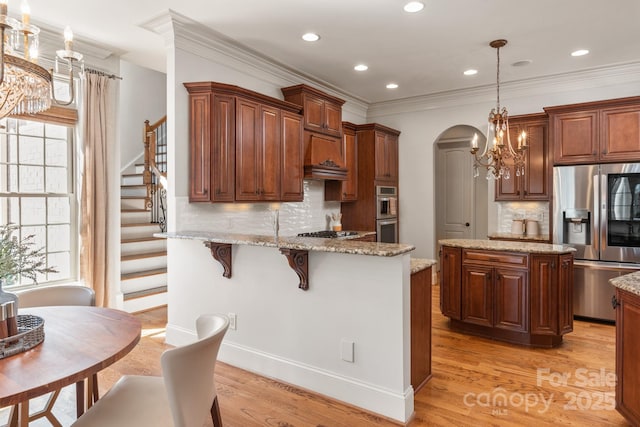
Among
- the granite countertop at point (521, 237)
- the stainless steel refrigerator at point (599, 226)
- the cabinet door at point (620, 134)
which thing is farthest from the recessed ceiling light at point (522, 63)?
the granite countertop at point (521, 237)

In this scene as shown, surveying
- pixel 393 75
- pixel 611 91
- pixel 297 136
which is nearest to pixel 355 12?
pixel 297 136

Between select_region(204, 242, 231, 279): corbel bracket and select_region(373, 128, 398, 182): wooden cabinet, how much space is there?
130 inches

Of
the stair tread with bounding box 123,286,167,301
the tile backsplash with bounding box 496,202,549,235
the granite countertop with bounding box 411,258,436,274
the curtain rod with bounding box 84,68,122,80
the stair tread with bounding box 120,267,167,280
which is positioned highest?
the curtain rod with bounding box 84,68,122,80

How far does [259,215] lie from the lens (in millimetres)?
4500

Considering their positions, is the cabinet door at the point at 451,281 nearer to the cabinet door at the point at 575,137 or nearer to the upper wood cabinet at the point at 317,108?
the cabinet door at the point at 575,137

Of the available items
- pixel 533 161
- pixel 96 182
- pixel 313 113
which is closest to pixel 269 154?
pixel 313 113

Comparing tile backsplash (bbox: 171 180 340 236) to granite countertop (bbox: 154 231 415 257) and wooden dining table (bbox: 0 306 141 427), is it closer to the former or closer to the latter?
granite countertop (bbox: 154 231 415 257)

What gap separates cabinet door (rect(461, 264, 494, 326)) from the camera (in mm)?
3643

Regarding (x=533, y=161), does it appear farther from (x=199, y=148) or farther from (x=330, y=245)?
(x=199, y=148)

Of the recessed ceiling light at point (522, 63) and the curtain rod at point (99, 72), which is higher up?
the recessed ceiling light at point (522, 63)

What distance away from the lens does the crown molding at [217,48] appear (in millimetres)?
3531

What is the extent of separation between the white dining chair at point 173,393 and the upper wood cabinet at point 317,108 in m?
3.47

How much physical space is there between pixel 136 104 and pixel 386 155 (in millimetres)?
4472

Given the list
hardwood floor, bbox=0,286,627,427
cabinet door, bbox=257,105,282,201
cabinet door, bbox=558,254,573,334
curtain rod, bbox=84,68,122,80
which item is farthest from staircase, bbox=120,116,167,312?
cabinet door, bbox=558,254,573,334
